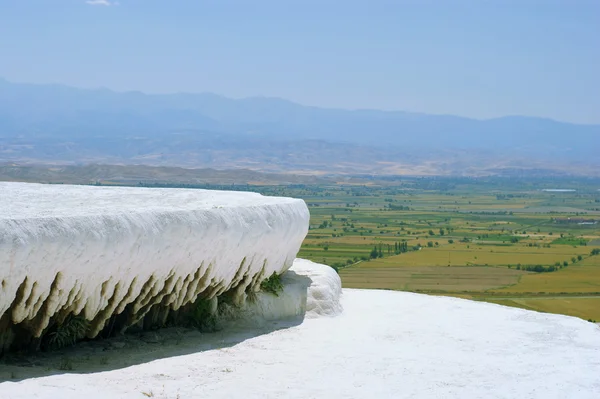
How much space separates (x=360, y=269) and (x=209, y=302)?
4067cm

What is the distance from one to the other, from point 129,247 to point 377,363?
4554 millimetres

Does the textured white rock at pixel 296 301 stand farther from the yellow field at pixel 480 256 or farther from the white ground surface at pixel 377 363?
the yellow field at pixel 480 256

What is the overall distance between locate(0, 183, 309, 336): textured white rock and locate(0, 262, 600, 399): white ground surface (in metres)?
1.28

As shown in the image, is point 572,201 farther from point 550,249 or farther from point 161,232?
point 161,232

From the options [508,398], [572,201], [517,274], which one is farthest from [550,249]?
[572,201]

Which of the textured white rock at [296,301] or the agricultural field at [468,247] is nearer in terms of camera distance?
the textured white rock at [296,301]

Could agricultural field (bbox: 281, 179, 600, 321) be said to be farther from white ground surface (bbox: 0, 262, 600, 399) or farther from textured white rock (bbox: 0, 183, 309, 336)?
textured white rock (bbox: 0, 183, 309, 336)

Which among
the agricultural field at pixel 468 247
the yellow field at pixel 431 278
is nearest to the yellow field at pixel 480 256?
the agricultural field at pixel 468 247

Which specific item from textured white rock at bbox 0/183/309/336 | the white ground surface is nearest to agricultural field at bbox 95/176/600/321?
the white ground surface

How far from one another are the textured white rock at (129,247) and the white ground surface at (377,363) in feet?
4.20

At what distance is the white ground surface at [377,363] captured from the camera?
14.3m

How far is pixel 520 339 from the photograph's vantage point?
19141mm

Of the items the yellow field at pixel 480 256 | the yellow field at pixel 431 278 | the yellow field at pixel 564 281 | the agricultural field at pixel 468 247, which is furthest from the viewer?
the yellow field at pixel 480 256

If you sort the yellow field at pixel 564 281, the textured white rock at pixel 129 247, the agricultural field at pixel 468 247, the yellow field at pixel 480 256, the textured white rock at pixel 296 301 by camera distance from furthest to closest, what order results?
the yellow field at pixel 480 256 < the yellow field at pixel 564 281 < the agricultural field at pixel 468 247 < the textured white rock at pixel 296 301 < the textured white rock at pixel 129 247
